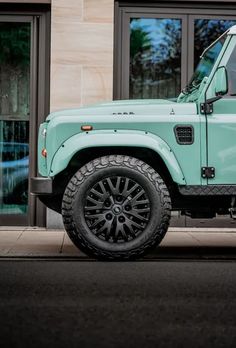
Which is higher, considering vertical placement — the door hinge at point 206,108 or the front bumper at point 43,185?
the door hinge at point 206,108

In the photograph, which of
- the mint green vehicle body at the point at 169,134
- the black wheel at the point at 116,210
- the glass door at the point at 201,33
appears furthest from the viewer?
the glass door at the point at 201,33

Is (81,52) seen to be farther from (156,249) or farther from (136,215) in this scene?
(136,215)

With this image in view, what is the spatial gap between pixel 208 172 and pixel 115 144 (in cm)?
99

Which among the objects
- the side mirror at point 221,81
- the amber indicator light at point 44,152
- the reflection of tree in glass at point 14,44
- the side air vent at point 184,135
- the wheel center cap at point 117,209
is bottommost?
the wheel center cap at point 117,209

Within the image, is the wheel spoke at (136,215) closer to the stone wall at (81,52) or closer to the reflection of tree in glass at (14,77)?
the stone wall at (81,52)

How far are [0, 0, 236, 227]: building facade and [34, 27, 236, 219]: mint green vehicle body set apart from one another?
4059 mm

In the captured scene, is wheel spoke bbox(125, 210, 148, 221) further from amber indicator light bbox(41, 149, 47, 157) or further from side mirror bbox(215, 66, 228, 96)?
side mirror bbox(215, 66, 228, 96)

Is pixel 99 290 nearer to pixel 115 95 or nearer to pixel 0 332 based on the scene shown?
pixel 0 332

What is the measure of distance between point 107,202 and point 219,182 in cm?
117

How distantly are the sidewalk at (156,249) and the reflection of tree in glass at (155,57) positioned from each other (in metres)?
Result: 2.24

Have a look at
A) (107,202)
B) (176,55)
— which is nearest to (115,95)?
(176,55)

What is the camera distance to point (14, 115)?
12672mm

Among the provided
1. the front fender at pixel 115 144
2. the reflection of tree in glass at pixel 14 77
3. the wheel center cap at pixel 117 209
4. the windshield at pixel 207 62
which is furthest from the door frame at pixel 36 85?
the wheel center cap at pixel 117 209

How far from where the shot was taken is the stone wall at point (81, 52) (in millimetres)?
12242
